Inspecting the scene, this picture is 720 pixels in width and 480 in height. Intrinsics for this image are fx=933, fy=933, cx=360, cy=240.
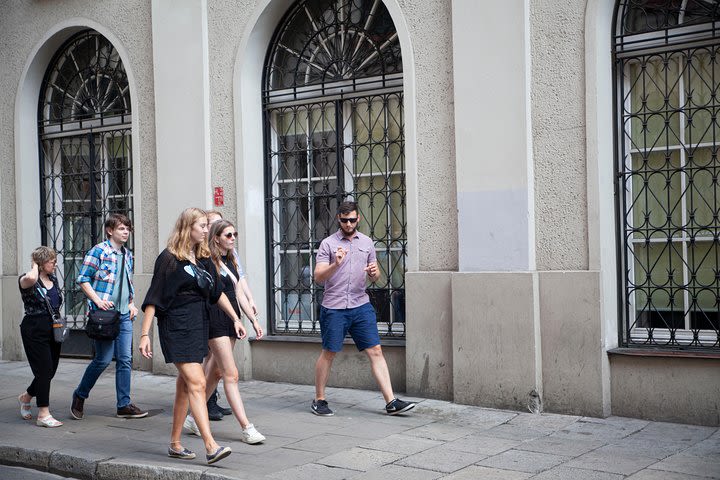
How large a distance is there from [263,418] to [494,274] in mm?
2397

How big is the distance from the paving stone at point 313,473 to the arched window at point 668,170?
→ 10.0 feet

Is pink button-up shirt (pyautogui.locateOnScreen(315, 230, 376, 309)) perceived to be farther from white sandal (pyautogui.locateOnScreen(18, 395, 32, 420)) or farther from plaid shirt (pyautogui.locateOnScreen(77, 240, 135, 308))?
white sandal (pyautogui.locateOnScreen(18, 395, 32, 420))

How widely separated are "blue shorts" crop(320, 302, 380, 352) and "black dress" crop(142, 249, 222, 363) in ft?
5.80

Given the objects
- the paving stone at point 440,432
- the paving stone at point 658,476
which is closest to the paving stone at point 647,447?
the paving stone at point 658,476

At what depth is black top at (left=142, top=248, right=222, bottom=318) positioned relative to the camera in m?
6.46

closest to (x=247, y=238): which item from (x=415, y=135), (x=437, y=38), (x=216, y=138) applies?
(x=216, y=138)

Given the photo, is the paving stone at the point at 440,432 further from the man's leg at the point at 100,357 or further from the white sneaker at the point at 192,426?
the man's leg at the point at 100,357

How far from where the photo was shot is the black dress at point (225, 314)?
280 inches

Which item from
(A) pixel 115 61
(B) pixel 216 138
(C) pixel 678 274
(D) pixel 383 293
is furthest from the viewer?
(A) pixel 115 61

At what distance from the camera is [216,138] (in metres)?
10.5

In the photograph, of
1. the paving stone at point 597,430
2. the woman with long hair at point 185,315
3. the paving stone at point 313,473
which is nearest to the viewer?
the paving stone at point 313,473

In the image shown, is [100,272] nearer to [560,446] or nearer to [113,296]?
[113,296]

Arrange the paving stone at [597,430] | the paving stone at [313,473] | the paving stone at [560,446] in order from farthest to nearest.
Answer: the paving stone at [597,430] < the paving stone at [560,446] < the paving stone at [313,473]

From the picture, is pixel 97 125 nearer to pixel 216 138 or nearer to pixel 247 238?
pixel 216 138
